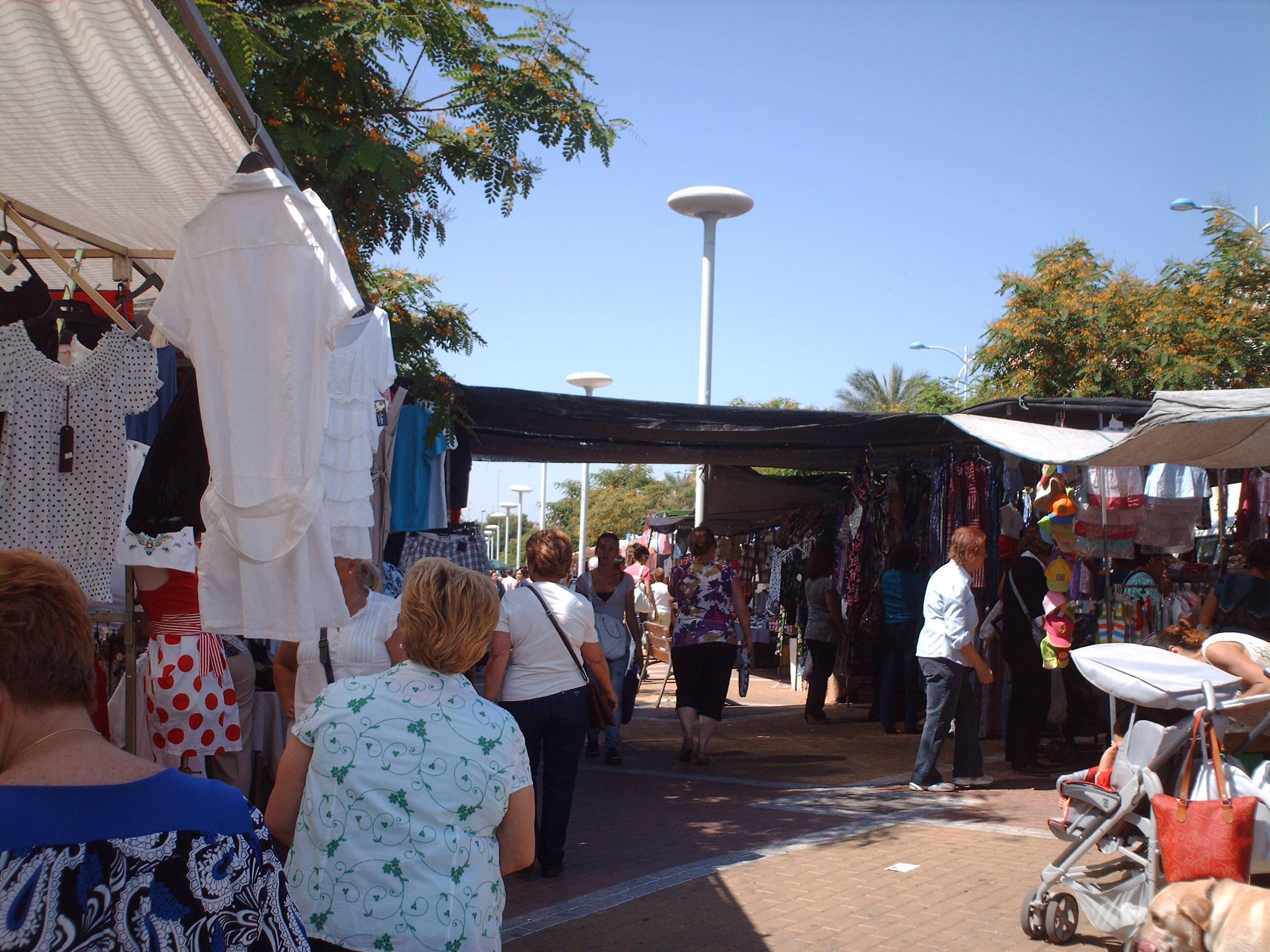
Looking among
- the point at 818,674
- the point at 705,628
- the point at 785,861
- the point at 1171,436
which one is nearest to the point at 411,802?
the point at 785,861

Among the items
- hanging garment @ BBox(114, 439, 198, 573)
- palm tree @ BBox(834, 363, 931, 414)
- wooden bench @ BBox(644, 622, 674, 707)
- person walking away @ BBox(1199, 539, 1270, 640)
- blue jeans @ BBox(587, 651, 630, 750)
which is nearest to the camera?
hanging garment @ BBox(114, 439, 198, 573)

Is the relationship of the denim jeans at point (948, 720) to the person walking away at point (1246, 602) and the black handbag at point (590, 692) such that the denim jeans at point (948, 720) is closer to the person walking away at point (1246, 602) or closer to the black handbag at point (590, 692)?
the person walking away at point (1246, 602)

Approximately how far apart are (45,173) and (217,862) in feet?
11.2

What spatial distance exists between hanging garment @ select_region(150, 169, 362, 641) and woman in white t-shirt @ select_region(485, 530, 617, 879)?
222 cm

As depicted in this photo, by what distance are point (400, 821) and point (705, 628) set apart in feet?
21.1

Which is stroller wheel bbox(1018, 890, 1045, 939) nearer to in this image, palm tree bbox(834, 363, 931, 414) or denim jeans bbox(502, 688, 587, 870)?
denim jeans bbox(502, 688, 587, 870)

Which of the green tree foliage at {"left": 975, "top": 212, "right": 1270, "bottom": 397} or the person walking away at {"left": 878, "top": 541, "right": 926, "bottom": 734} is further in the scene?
the green tree foliage at {"left": 975, "top": 212, "right": 1270, "bottom": 397}

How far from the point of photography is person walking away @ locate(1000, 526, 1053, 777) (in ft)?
29.0

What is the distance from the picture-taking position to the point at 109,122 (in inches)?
145

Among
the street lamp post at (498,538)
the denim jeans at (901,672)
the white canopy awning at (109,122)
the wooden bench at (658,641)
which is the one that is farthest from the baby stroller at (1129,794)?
the street lamp post at (498,538)

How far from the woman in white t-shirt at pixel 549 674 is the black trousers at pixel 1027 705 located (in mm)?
4663

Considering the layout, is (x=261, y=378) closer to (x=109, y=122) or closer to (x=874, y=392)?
(x=109, y=122)

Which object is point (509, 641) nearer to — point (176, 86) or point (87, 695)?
point (176, 86)

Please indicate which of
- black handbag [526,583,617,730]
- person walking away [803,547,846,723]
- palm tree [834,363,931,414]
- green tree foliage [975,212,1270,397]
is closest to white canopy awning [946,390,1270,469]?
black handbag [526,583,617,730]
